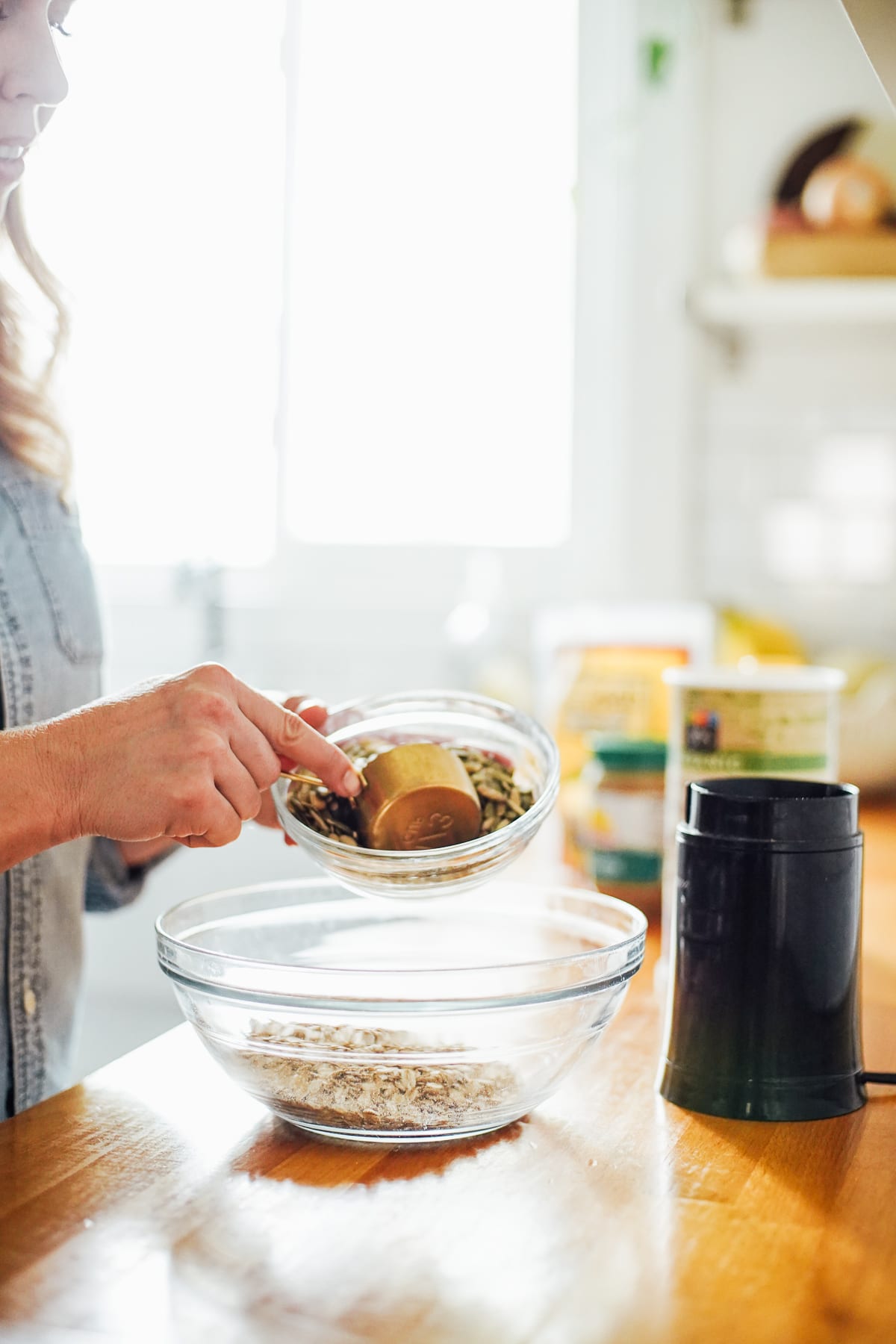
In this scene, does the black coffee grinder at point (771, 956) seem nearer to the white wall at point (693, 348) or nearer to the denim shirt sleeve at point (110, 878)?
the denim shirt sleeve at point (110, 878)

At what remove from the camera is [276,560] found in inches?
99.7

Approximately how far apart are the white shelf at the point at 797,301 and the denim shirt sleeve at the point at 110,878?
1.32 m

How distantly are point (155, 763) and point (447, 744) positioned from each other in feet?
0.84

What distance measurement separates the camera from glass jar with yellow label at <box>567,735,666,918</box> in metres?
1.26

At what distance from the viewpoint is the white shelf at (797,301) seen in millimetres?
2039

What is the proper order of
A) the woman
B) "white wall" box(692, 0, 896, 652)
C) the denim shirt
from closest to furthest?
the woman
the denim shirt
"white wall" box(692, 0, 896, 652)

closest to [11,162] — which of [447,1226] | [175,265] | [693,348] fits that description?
[447,1226]

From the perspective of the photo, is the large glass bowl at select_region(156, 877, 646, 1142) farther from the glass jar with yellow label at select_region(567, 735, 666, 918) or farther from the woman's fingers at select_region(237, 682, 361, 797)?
the glass jar with yellow label at select_region(567, 735, 666, 918)

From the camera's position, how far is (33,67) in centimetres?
97

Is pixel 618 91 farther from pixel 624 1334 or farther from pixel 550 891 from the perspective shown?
pixel 624 1334

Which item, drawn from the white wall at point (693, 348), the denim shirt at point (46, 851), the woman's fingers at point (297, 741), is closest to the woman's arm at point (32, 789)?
the woman's fingers at point (297, 741)

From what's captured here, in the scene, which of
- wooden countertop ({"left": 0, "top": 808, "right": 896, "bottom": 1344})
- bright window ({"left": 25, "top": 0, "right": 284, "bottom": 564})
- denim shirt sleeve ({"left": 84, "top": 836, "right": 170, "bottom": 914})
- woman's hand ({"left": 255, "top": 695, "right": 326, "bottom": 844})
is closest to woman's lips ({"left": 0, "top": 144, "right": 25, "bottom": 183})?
woman's hand ({"left": 255, "top": 695, "right": 326, "bottom": 844})

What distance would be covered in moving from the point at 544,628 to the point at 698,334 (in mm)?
810

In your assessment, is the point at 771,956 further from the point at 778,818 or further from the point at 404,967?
the point at 404,967
